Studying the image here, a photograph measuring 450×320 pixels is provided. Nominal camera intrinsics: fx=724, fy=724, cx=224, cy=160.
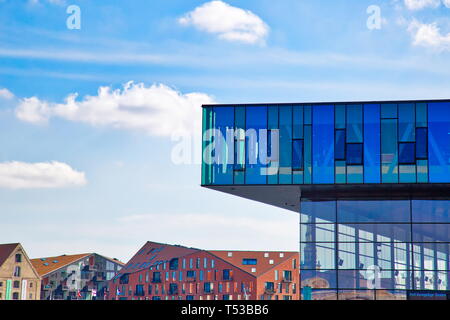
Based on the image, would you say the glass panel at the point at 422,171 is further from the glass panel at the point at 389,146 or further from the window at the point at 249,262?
the window at the point at 249,262

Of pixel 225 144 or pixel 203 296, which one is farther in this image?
pixel 203 296

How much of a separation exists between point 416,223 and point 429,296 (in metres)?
4.93

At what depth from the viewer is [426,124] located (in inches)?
1937

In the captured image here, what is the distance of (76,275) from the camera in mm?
174625

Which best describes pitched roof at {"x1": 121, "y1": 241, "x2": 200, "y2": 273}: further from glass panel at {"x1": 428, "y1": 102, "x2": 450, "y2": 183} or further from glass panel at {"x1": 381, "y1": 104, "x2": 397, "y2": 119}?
glass panel at {"x1": 428, "y1": 102, "x2": 450, "y2": 183}

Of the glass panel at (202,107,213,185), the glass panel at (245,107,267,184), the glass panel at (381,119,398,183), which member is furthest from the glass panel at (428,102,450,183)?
the glass panel at (202,107,213,185)

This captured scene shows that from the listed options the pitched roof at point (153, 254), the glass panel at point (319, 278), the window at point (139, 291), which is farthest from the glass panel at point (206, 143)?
the window at point (139, 291)

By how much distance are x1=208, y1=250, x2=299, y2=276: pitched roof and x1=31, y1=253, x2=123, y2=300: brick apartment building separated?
35983 mm

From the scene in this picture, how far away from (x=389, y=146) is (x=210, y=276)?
10870 cm

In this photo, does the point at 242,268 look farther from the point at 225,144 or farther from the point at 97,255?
the point at 225,144

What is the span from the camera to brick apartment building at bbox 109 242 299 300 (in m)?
149

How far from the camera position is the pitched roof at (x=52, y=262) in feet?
565
